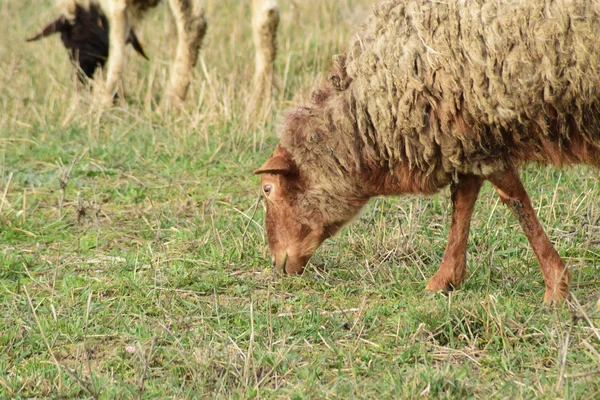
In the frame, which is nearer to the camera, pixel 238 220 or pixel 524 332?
pixel 524 332

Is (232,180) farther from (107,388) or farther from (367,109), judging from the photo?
(107,388)

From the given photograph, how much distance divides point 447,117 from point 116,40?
5.17 metres

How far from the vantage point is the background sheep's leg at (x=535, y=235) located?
4.31 m

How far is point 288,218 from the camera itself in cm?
473

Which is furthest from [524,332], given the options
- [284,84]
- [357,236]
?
[284,84]

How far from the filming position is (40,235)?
5.74m

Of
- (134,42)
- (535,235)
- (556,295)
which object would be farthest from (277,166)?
(134,42)

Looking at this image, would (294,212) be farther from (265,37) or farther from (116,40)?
(116,40)

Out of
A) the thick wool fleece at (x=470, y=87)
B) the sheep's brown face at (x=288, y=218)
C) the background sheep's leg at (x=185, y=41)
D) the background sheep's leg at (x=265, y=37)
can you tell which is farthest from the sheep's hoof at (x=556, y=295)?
the background sheep's leg at (x=185, y=41)

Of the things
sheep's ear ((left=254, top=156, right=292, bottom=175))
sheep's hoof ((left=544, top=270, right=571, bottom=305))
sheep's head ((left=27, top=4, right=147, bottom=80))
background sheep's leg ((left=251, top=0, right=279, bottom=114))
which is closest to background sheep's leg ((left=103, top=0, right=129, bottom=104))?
sheep's head ((left=27, top=4, right=147, bottom=80))

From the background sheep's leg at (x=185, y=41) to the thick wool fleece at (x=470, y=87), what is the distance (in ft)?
13.5

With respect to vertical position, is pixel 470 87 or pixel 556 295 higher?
pixel 470 87

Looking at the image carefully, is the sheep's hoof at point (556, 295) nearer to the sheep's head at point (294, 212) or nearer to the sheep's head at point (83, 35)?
the sheep's head at point (294, 212)

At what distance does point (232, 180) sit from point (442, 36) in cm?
286
